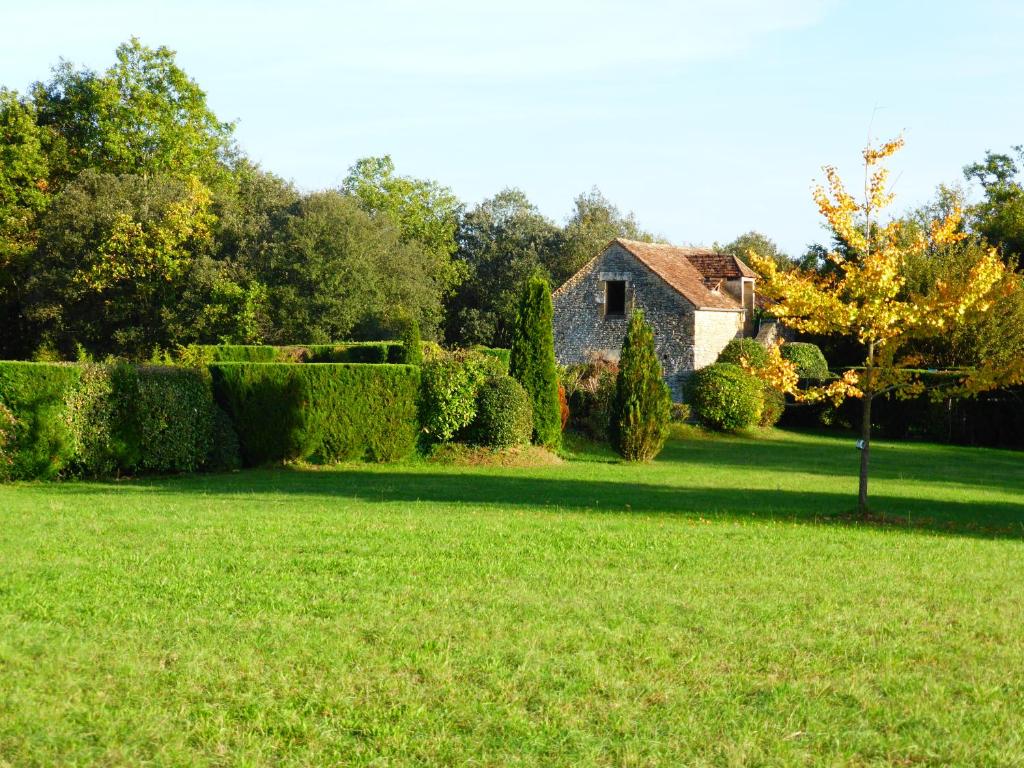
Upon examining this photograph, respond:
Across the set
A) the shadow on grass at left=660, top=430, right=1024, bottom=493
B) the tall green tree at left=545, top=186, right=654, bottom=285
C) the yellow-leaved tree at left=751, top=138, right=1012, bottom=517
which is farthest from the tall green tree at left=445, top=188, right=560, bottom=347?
the yellow-leaved tree at left=751, top=138, right=1012, bottom=517

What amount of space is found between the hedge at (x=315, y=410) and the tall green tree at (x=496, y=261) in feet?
113

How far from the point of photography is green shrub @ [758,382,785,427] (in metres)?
34.1

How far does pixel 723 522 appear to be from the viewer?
13.1 meters

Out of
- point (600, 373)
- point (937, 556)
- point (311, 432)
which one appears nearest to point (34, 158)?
point (600, 373)

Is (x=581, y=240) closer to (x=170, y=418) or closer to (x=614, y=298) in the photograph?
(x=614, y=298)

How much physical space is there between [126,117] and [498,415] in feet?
120

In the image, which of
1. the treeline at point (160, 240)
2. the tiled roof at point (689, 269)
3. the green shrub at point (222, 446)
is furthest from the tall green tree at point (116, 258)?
the green shrub at point (222, 446)

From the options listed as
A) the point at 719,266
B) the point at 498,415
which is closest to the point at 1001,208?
the point at 719,266

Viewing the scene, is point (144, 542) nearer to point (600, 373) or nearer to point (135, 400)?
point (135, 400)

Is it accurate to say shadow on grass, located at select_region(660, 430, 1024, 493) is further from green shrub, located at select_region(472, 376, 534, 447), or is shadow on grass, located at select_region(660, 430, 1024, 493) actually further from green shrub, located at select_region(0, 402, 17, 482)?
green shrub, located at select_region(0, 402, 17, 482)

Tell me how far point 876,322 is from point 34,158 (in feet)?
146

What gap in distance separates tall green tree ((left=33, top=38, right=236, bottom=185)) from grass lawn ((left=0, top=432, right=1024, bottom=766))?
41926mm

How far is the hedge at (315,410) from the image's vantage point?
2019 centimetres

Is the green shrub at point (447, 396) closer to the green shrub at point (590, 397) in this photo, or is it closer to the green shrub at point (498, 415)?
the green shrub at point (498, 415)
